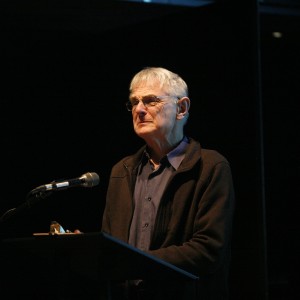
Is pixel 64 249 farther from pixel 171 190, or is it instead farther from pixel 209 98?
pixel 209 98

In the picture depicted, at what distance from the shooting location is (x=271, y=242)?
4625mm

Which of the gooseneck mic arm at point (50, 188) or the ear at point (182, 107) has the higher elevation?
the ear at point (182, 107)

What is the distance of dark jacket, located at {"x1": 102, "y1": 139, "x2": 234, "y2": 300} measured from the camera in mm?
2998

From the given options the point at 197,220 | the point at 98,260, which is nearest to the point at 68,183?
the point at 98,260

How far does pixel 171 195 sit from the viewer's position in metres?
3.23

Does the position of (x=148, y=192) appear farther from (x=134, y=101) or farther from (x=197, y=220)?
(x=134, y=101)

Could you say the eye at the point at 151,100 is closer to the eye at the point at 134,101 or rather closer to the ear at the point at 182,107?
the eye at the point at 134,101

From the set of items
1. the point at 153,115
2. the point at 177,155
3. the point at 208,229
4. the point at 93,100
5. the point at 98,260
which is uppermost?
the point at 93,100

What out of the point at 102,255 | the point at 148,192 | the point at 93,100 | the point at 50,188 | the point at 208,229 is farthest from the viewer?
the point at 93,100

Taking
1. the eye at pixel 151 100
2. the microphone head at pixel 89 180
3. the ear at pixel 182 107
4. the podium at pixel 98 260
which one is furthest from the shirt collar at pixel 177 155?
the podium at pixel 98 260

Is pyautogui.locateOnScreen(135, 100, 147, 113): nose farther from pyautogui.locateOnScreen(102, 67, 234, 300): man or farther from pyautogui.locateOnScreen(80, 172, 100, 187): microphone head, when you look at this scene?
pyautogui.locateOnScreen(80, 172, 100, 187): microphone head

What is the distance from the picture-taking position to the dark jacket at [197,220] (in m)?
3.00

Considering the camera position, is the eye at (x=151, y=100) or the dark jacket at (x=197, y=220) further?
the eye at (x=151, y=100)

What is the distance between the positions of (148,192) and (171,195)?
169mm
